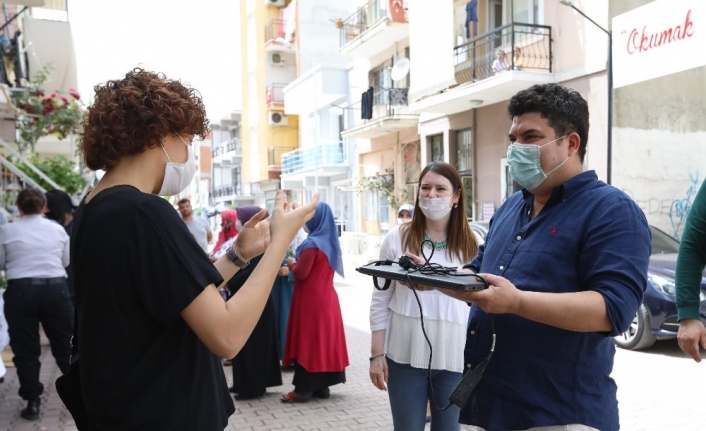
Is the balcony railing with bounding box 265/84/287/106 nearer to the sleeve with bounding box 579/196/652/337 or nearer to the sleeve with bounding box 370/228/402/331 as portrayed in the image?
the sleeve with bounding box 370/228/402/331

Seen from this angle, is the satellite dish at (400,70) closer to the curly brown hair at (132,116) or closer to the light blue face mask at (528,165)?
the light blue face mask at (528,165)

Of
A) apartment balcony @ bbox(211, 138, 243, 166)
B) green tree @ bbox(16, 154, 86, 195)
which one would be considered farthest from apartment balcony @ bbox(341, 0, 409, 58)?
apartment balcony @ bbox(211, 138, 243, 166)

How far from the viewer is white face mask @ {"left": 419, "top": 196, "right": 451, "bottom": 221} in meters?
3.54

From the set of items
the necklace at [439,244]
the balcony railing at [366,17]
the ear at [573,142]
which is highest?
the balcony railing at [366,17]

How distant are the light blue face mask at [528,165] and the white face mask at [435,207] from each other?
1247 mm

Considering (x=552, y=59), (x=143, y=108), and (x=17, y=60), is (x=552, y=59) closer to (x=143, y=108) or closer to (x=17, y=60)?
(x=17, y=60)

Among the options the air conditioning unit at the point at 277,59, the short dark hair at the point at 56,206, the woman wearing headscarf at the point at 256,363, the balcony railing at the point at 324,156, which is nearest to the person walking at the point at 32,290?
the short dark hair at the point at 56,206

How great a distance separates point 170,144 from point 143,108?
15 cm

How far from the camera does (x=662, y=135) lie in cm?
1360

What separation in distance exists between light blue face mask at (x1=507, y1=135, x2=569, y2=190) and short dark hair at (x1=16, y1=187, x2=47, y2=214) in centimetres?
492

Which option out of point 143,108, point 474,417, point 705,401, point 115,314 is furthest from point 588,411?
point 705,401

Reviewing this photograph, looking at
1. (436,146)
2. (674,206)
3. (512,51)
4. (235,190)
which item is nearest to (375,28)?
(436,146)

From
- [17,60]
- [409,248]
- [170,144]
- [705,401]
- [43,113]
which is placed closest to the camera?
[170,144]

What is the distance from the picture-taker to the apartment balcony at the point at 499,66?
14.5 metres
